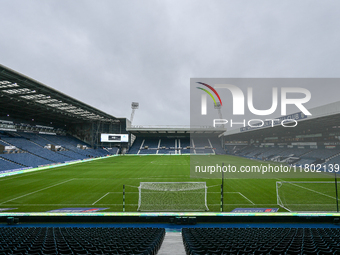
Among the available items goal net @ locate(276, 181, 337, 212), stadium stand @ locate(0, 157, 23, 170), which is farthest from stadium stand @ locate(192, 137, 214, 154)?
stadium stand @ locate(0, 157, 23, 170)

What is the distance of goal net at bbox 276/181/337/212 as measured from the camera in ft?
37.3

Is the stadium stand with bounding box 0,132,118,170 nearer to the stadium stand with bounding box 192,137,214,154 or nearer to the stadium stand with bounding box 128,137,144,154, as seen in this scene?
the stadium stand with bounding box 128,137,144,154

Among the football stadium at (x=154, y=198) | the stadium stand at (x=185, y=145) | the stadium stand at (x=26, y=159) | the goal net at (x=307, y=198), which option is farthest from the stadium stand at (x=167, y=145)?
the goal net at (x=307, y=198)

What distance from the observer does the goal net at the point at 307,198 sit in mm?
11359

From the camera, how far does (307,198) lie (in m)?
13.4

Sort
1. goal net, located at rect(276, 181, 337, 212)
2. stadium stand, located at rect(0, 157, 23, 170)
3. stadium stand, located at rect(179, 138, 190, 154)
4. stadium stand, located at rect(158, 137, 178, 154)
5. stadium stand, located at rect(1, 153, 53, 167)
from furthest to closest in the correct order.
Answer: stadium stand, located at rect(158, 137, 178, 154), stadium stand, located at rect(179, 138, 190, 154), stadium stand, located at rect(1, 153, 53, 167), stadium stand, located at rect(0, 157, 23, 170), goal net, located at rect(276, 181, 337, 212)

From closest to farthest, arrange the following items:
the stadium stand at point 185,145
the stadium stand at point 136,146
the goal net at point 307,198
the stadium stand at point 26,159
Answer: the goal net at point 307,198
the stadium stand at point 26,159
the stadium stand at point 136,146
the stadium stand at point 185,145

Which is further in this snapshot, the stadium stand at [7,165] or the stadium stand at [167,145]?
the stadium stand at [167,145]

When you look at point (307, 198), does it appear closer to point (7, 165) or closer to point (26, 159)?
point (7, 165)

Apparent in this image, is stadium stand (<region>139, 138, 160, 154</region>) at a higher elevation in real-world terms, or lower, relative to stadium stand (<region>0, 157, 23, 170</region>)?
higher

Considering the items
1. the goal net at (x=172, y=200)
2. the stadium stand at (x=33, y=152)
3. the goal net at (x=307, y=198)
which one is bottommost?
the goal net at (x=172, y=200)

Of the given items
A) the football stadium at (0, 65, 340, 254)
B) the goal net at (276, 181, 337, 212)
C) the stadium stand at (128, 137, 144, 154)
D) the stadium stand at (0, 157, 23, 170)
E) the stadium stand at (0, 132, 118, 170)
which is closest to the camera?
the football stadium at (0, 65, 340, 254)

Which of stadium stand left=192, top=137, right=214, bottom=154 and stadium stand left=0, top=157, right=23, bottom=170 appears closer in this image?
stadium stand left=0, top=157, right=23, bottom=170

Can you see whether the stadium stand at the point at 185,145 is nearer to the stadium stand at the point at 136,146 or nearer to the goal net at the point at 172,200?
the stadium stand at the point at 136,146
